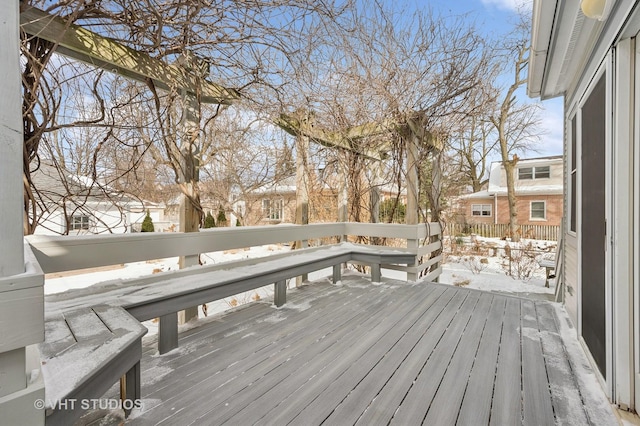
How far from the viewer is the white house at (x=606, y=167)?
1573 millimetres

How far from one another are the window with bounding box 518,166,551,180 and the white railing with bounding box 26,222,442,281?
42.3 ft

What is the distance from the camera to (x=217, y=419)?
1.49m

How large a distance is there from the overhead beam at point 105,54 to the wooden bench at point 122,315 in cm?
165

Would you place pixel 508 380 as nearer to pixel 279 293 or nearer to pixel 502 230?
pixel 279 293

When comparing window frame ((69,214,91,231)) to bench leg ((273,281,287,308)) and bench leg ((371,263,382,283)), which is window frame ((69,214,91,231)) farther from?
bench leg ((371,263,382,283))

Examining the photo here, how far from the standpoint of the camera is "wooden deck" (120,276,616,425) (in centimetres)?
156

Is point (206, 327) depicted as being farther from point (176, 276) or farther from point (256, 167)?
point (256, 167)

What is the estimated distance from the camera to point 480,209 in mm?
16609

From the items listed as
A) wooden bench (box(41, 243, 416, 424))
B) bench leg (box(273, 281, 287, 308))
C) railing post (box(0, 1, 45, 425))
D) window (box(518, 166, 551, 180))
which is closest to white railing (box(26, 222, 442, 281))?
wooden bench (box(41, 243, 416, 424))

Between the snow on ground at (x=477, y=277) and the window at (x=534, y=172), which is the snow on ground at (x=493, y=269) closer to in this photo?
the snow on ground at (x=477, y=277)

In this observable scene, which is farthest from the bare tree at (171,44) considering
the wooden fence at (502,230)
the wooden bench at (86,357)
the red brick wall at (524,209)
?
the red brick wall at (524,209)

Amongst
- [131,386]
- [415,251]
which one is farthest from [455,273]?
[131,386]

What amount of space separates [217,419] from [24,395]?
2.79 ft

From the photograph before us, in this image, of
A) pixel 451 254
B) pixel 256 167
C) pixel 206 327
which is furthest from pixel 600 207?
pixel 451 254
